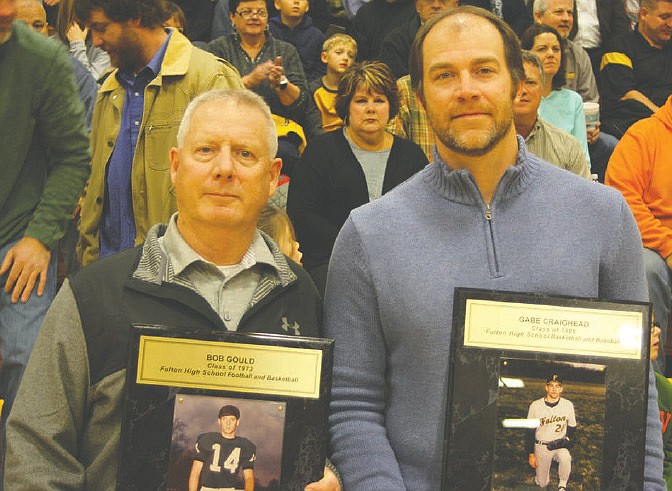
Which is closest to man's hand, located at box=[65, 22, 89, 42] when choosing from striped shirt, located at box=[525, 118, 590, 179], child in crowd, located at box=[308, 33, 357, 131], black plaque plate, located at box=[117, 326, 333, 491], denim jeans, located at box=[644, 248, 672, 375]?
child in crowd, located at box=[308, 33, 357, 131]

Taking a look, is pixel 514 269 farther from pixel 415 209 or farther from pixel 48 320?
pixel 48 320

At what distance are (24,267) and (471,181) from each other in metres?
1.57

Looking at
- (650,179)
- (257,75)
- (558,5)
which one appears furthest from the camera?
(558,5)

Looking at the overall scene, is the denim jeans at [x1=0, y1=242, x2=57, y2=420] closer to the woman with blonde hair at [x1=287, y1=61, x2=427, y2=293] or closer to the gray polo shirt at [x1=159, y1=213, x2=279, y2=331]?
the gray polo shirt at [x1=159, y1=213, x2=279, y2=331]

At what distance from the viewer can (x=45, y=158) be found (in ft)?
9.75

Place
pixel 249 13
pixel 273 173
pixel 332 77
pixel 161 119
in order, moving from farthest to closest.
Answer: pixel 332 77
pixel 249 13
pixel 161 119
pixel 273 173

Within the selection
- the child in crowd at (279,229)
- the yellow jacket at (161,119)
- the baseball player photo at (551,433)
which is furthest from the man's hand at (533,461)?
the yellow jacket at (161,119)

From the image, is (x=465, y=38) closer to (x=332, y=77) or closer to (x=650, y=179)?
(x=650, y=179)

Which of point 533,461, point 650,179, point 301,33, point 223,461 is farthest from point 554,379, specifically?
point 301,33

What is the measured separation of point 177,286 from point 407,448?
2.02 ft

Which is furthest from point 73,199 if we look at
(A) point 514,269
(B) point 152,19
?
(A) point 514,269

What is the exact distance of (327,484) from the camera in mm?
1836

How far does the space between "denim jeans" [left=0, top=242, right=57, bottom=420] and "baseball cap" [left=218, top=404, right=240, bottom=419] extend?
135cm

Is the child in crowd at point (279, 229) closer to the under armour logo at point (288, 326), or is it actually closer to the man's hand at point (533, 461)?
the under armour logo at point (288, 326)
